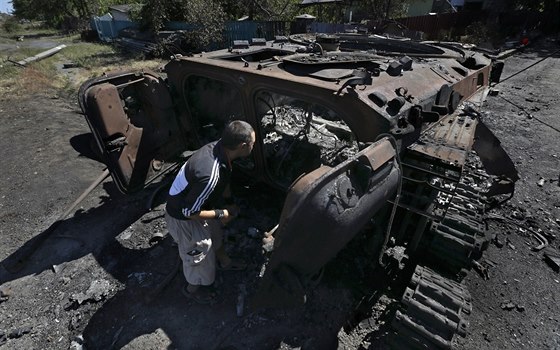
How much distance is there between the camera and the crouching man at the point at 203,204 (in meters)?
2.70

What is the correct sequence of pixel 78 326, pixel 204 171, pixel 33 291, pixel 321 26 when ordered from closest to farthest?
pixel 204 171 → pixel 78 326 → pixel 33 291 → pixel 321 26

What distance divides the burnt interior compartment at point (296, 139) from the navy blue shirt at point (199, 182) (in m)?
1.12

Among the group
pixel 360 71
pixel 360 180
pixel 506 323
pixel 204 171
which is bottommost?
pixel 506 323

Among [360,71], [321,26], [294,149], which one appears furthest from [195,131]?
[321,26]

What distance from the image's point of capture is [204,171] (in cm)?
269

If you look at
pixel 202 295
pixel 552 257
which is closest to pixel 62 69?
pixel 202 295

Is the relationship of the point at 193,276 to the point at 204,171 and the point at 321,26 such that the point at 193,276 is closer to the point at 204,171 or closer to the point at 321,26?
the point at 204,171

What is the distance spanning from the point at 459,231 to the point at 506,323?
128 centimetres

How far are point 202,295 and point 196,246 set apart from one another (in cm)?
62

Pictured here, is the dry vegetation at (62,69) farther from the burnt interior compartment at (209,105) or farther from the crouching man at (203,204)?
the crouching man at (203,204)

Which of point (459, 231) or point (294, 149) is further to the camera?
point (294, 149)

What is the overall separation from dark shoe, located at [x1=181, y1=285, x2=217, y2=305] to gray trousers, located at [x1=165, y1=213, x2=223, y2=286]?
13 centimetres

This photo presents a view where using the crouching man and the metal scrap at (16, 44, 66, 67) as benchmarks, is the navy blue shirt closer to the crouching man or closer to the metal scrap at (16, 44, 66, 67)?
the crouching man

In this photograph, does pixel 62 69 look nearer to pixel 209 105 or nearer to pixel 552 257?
pixel 209 105
